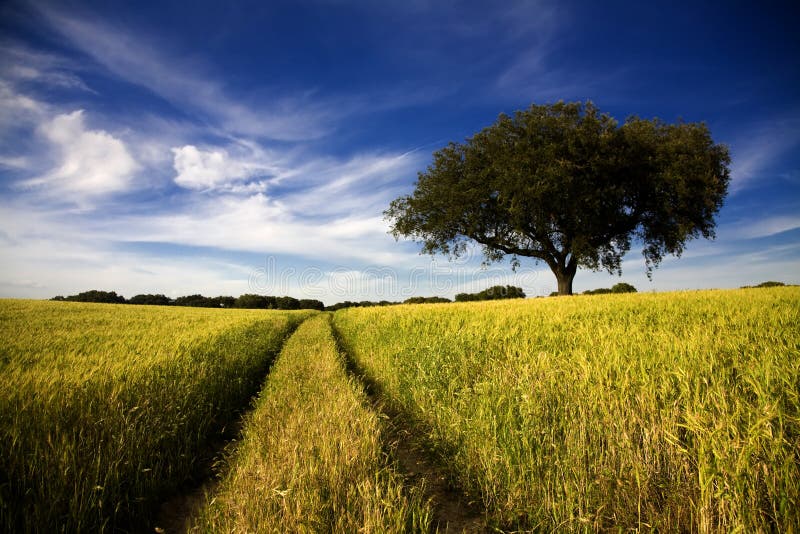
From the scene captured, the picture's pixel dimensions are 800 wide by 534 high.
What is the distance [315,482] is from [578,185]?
22929 millimetres

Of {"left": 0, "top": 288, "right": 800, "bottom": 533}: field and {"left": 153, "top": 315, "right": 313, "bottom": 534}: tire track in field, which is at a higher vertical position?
{"left": 0, "top": 288, "right": 800, "bottom": 533}: field

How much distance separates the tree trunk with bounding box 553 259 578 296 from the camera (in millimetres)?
25953

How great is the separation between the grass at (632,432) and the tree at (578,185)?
17.7m

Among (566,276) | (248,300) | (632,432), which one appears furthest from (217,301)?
(632,432)

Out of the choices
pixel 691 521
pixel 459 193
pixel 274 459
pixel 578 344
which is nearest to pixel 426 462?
pixel 274 459

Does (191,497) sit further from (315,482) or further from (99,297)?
(99,297)

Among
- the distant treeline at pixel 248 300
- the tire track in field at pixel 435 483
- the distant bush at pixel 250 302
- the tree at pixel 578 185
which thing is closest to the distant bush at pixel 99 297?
the distant treeline at pixel 248 300

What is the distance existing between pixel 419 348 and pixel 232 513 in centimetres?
474

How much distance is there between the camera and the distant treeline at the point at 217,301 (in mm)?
55562

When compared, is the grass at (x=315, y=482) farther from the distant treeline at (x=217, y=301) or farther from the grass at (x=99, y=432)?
the distant treeline at (x=217, y=301)

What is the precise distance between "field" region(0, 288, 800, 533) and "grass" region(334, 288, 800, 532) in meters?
0.02

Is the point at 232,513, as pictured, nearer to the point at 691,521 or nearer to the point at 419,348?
the point at 691,521

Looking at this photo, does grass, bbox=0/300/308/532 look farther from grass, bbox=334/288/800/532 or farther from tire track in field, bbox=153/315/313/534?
grass, bbox=334/288/800/532

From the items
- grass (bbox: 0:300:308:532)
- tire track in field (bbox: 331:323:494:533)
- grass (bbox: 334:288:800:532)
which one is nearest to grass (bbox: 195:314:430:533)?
tire track in field (bbox: 331:323:494:533)
